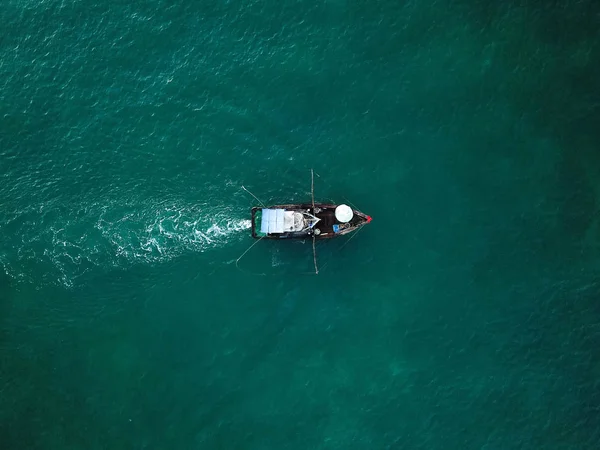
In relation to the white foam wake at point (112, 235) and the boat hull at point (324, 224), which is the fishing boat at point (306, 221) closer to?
the boat hull at point (324, 224)

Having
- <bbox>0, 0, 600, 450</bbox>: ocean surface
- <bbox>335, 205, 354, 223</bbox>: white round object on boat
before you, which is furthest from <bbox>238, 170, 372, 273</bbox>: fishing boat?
<bbox>0, 0, 600, 450</bbox>: ocean surface

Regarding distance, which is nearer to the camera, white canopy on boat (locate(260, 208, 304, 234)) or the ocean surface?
white canopy on boat (locate(260, 208, 304, 234))

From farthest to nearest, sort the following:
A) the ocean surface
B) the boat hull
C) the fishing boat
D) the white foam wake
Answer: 1. the white foam wake
2. the boat hull
3. the ocean surface
4. the fishing boat

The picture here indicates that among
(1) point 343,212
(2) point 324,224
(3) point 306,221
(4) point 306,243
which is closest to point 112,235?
(4) point 306,243

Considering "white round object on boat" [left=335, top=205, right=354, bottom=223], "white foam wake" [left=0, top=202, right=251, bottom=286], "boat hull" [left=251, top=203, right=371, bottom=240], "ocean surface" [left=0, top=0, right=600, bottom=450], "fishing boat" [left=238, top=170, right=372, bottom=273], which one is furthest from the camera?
"white foam wake" [left=0, top=202, right=251, bottom=286]

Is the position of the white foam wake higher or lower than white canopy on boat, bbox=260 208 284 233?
higher

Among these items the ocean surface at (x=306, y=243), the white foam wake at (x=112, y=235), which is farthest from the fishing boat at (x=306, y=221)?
the white foam wake at (x=112, y=235)

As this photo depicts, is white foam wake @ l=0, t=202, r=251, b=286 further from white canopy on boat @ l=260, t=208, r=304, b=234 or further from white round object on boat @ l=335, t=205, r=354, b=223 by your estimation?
white round object on boat @ l=335, t=205, r=354, b=223
